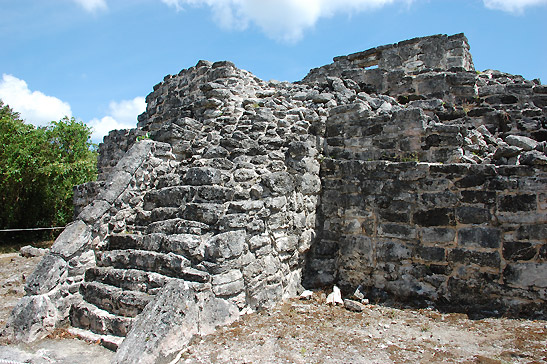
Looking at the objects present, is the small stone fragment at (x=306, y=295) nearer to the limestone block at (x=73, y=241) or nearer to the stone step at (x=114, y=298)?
the stone step at (x=114, y=298)

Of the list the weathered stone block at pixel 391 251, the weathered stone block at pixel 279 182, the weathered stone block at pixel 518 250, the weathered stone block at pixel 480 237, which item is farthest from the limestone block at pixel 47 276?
the weathered stone block at pixel 518 250

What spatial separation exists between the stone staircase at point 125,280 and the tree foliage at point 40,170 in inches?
438

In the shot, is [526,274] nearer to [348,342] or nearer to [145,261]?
[348,342]

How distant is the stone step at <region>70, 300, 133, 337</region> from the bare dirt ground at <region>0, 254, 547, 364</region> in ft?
0.65

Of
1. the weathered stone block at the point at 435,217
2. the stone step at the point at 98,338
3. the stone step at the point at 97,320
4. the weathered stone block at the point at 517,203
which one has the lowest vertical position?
the stone step at the point at 98,338

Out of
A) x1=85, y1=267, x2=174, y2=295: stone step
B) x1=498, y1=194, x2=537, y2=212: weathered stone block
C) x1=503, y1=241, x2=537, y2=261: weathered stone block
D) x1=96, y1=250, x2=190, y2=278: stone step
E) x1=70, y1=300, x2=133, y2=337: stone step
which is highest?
x1=498, y1=194, x2=537, y2=212: weathered stone block

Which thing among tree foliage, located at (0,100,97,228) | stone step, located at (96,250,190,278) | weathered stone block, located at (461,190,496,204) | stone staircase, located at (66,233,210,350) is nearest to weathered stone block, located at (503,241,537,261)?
weathered stone block, located at (461,190,496,204)

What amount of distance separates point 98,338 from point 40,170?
12184 mm

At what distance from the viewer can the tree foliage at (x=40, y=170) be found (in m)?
13.9

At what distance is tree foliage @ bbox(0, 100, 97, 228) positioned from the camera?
13.9 meters

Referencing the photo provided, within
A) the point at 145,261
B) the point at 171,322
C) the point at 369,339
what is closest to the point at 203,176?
the point at 145,261

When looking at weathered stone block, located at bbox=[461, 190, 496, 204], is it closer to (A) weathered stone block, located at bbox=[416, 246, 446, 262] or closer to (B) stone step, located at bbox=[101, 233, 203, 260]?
(A) weathered stone block, located at bbox=[416, 246, 446, 262]

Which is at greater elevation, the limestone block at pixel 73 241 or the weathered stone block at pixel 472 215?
the weathered stone block at pixel 472 215

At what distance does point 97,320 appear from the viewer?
13.5 feet
